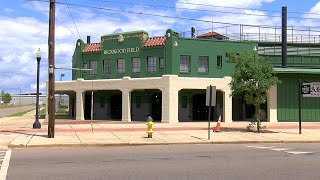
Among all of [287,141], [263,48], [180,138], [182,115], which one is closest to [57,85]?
[182,115]

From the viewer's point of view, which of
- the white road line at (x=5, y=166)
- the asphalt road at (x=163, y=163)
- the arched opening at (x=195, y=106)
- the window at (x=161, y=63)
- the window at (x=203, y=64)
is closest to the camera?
the white road line at (x=5, y=166)

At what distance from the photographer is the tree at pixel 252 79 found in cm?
2511

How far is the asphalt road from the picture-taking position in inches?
422

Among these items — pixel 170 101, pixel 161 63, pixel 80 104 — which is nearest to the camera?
pixel 170 101

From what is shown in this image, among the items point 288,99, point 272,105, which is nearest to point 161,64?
point 272,105

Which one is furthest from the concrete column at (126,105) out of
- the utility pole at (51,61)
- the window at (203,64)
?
the utility pole at (51,61)

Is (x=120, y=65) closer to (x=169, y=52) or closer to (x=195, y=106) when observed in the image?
(x=169, y=52)

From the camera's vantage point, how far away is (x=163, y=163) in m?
12.9

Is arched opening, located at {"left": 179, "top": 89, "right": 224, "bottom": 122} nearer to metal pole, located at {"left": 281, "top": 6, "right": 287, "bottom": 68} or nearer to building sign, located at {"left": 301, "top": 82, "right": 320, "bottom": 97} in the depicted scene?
metal pole, located at {"left": 281, "top": 6, "right": 287, "bottom": 68}

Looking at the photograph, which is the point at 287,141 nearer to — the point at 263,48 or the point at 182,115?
the point at 182,115

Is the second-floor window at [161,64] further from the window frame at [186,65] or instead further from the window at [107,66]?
the window at [107,66]

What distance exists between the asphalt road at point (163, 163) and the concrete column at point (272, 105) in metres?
19.0

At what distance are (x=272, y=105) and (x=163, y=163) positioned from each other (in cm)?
2474

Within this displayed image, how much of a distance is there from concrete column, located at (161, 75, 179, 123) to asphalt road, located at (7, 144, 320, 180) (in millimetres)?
16395
